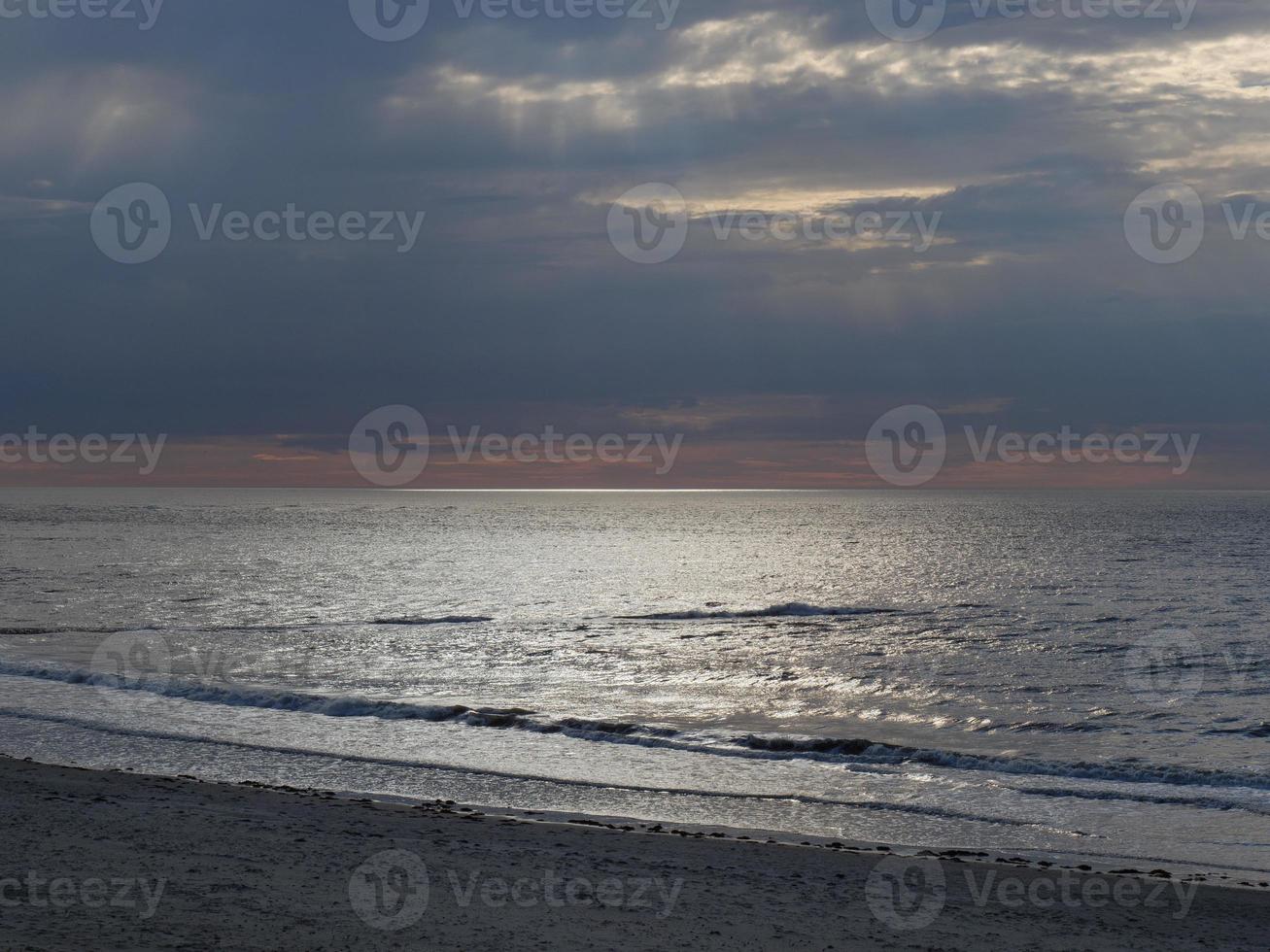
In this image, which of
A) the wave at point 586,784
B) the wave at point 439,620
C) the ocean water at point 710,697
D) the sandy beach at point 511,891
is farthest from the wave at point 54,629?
the sandy beach at point 511,891

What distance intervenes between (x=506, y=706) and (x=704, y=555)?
82.4 m

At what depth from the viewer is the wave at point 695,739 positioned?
767 inches

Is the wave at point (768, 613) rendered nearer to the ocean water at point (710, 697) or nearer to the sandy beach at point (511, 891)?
the ocean water at point (710, 697)

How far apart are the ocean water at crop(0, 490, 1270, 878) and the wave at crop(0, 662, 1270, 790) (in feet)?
0.28

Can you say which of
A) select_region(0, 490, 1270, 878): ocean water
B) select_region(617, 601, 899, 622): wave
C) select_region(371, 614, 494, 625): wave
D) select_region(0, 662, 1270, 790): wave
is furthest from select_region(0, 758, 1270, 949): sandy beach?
select_region(617, 601, 899, 622): wave

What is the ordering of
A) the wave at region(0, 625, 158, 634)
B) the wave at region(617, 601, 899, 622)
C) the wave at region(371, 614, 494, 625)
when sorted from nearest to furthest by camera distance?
the wave at region(0, 625, 158, 634)
the wave at region(371, 614, 494, 625)
the wave at region(617, 601, 899, 622)

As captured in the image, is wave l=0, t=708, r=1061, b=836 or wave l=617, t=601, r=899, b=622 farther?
wave l=617, t=601, r=899, b=622

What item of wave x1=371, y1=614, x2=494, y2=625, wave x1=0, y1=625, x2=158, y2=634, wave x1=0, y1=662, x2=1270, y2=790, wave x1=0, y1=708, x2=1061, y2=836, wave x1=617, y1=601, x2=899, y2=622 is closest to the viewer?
wave x1=0, y1=708, x2=1061, y2=836

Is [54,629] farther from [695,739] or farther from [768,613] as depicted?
[768,613]

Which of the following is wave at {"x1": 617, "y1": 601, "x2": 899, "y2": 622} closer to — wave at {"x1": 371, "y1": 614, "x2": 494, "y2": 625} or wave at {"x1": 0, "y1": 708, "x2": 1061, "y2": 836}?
wave at {"x1": 371, "y1": 614, "x2": 494, "y2": 625}

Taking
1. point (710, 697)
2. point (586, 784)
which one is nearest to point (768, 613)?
point (710, 697)

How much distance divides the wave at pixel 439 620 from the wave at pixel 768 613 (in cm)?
673

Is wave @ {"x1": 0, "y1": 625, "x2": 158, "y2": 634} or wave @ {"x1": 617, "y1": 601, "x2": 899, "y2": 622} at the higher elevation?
wave @ {"x1": 617, "y1": 601, "x2": 899, "y2": 622}

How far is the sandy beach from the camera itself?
32.5ft
